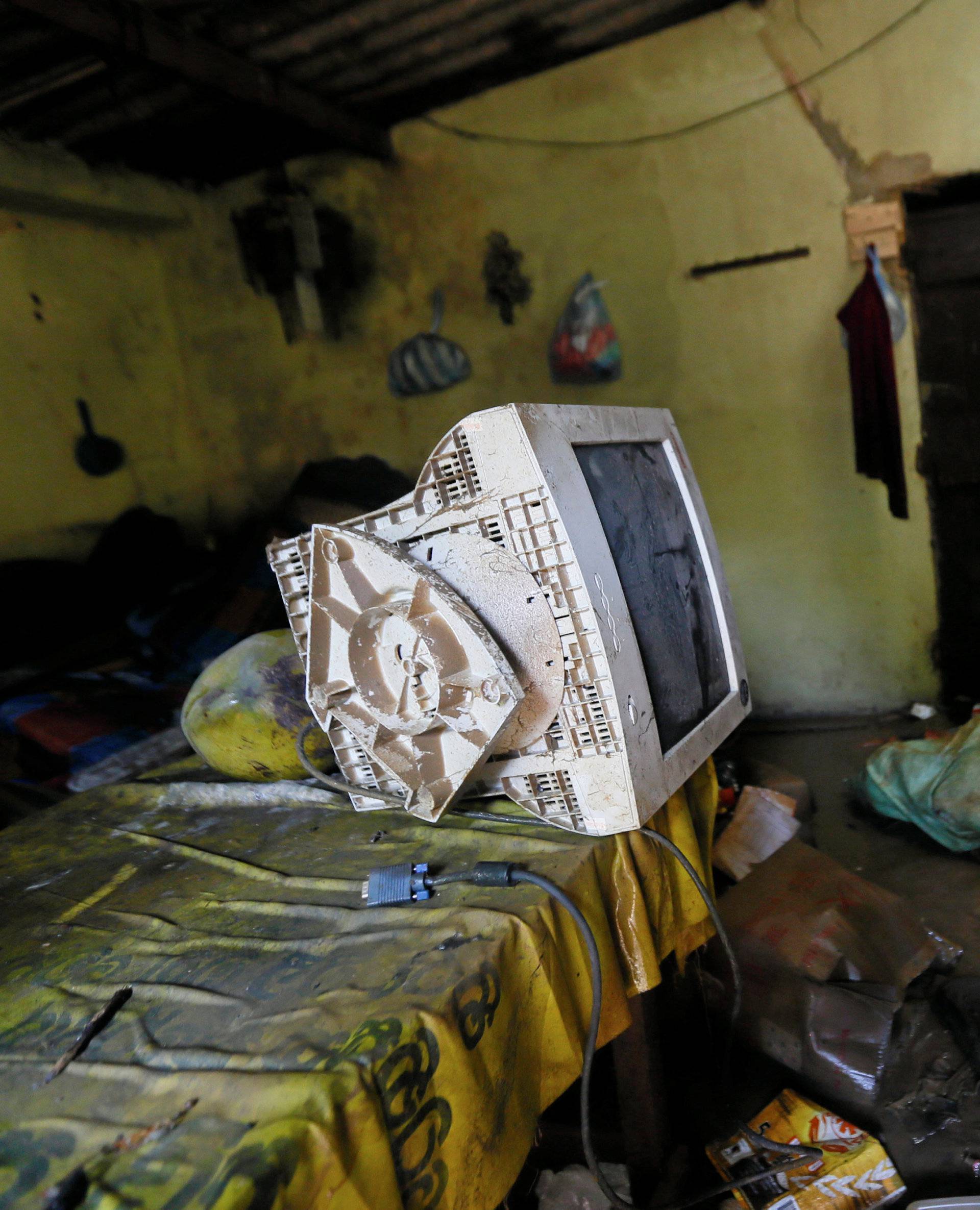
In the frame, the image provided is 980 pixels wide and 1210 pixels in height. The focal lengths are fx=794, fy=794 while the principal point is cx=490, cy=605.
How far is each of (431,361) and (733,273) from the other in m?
1.46

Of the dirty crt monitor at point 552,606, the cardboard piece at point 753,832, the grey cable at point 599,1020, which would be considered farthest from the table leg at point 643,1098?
the cardboard piece at point 753,832

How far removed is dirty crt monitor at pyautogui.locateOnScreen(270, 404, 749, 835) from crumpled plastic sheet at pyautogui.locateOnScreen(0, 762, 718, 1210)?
12cm

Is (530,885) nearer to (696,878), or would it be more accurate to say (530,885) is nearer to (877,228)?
(696,878)

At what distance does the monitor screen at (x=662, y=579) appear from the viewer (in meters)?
1.25

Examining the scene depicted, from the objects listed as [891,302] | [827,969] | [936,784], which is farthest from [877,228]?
[827,969]

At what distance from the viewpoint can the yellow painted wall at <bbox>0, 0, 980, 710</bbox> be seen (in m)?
3.21

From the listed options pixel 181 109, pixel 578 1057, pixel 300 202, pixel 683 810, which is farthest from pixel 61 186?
pixel 578 1057

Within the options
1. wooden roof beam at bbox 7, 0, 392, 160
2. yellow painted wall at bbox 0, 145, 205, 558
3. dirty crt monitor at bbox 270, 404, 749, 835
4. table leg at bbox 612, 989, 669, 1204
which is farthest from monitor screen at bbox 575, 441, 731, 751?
yellow painted wall at bbox 0, 145, 205, 558

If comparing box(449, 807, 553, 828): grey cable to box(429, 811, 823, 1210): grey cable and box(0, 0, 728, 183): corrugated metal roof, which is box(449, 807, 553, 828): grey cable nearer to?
box(429, 811, 823, 1210): grey cable

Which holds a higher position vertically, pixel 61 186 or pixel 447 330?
pixel 61 186

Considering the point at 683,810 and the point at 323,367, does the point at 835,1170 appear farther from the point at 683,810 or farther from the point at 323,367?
the point at 323,367

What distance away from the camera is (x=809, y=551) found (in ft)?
11.9

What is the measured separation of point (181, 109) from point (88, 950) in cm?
382

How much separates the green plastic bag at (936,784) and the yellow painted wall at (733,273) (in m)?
1.11
